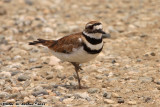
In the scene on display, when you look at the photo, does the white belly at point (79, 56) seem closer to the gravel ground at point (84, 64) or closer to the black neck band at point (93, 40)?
the black neck band at point (93, 40)

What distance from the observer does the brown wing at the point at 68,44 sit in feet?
20.8

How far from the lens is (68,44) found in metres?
6.58

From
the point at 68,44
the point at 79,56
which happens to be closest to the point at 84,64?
the point at 68,44

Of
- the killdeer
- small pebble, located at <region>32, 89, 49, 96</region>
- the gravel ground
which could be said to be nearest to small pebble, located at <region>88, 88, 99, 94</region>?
the gravel ground

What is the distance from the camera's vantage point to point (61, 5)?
44.8 ft

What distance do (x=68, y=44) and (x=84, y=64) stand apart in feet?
5.70

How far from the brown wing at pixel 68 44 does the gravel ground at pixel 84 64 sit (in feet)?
2.51

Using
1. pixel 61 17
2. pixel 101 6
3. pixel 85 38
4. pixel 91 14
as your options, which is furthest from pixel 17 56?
pixel 101 6

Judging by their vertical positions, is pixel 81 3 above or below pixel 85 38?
above

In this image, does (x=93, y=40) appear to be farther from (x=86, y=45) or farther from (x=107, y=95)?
(x=107, y=95)

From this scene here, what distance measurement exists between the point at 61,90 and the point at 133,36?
4194mm

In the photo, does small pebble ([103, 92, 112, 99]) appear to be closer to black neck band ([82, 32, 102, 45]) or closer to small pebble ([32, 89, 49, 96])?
black neck band ([82, 32, 102, 45])

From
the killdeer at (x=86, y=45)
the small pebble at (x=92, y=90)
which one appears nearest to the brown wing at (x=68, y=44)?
the killdeer at (x=86, y=45)

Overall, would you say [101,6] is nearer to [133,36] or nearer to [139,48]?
[133,36]
